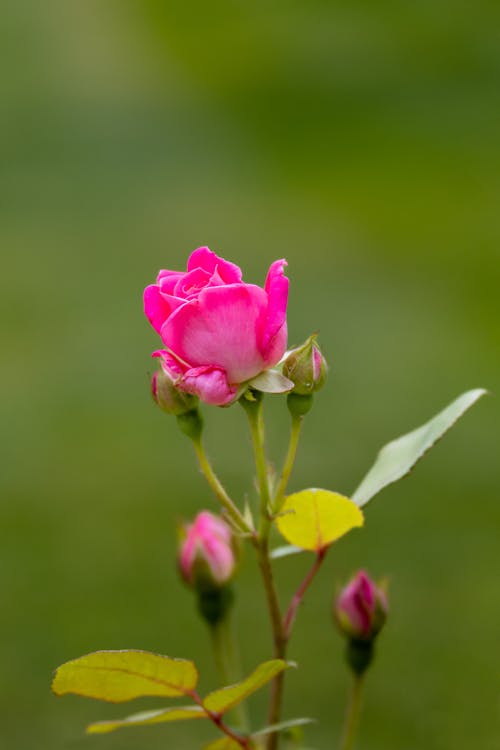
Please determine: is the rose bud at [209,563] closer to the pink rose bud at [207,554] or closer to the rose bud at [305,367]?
the pink rose bud at [207,554]

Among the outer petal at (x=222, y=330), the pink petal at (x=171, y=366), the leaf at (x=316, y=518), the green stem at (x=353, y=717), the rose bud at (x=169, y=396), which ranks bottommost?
the green stem at (x=353, y=717)

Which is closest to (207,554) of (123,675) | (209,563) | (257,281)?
(209,563)

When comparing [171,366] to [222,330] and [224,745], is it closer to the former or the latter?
[222,330]

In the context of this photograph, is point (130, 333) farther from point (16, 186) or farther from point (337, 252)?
point (16, 186)

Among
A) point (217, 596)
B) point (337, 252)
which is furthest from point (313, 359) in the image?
point (337, 252)

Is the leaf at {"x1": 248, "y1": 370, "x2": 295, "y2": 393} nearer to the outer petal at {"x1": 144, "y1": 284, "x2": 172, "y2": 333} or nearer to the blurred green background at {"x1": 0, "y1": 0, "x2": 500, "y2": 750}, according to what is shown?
the outer petal at {"x1": 144, "y1": 284, "x2": 172, "y2": 333}

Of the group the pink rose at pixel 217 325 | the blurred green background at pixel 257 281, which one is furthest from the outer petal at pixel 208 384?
the blurred green background at pixel 257 281

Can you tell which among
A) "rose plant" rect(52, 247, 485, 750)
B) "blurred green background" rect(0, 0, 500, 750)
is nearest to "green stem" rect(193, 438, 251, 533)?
"rose plant" rect(52, 247, 485, 750)

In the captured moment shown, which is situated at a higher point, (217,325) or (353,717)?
(217,325)
